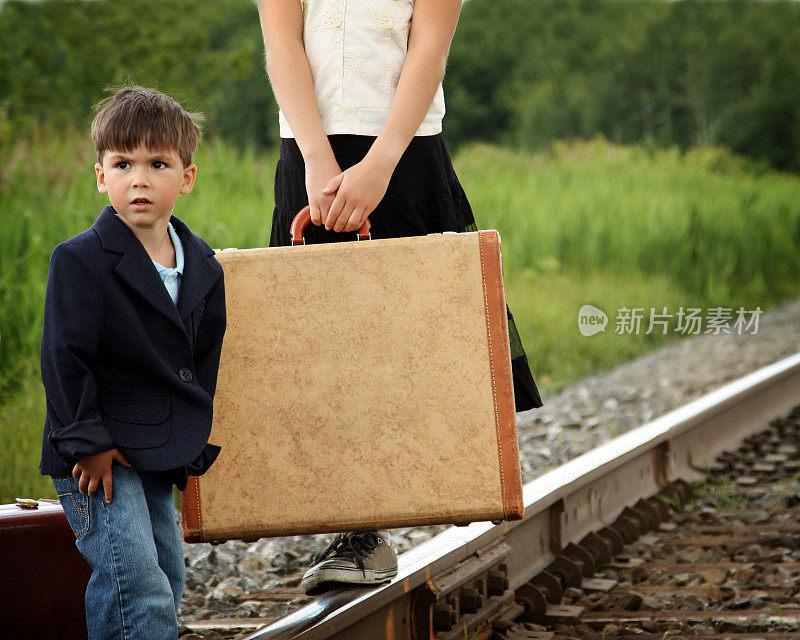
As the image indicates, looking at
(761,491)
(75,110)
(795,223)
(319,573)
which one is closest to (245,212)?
(75,110)

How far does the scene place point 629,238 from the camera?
1084 cm

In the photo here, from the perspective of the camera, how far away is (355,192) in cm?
229

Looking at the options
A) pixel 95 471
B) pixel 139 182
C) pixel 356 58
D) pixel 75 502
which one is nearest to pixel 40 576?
pixel 75 502

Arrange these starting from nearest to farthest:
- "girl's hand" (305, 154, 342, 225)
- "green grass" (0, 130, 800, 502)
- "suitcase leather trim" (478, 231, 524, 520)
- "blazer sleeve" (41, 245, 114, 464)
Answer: "blazer sleeve" (41, 245, 114, 464) → "suitcase leather trim" (478, 231, 524, 520) → "girl's hand" (305, 154, 342, 225) → "green grass" (0, 130, 800, 502)

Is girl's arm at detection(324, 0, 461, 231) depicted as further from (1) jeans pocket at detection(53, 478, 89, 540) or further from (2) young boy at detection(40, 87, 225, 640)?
(1) jeans pocket at detection(53, 478, 89, 540)

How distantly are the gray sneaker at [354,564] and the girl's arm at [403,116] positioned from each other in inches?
31.8

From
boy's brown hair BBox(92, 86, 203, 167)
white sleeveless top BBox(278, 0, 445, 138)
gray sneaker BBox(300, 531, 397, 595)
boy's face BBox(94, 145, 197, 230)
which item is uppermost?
white sleeveless top BBox(278, 0, 445, 138)

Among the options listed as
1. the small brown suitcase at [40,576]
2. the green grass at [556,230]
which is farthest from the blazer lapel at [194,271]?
the green grass at [556,230]

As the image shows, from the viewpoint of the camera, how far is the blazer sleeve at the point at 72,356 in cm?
176

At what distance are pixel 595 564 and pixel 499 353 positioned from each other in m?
1.55

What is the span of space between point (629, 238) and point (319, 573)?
8862 mm

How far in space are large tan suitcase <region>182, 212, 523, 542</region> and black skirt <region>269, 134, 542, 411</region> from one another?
316mm

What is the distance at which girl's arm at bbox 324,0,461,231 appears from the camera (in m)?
2.30

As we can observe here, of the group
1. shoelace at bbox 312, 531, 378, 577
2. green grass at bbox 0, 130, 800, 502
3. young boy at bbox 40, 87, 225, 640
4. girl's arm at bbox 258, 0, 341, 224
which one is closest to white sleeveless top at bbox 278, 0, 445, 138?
girl's arm at bbox 258, 0, 341, 224
